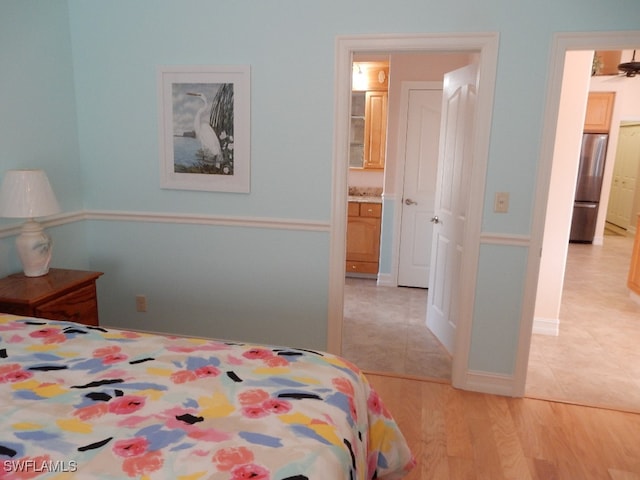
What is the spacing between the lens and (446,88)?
342 centimetres

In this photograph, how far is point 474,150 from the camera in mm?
Result: 2598

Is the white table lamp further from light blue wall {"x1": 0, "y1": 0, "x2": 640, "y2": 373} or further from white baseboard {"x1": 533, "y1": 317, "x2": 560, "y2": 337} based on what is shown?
white baseboard {"x1": 533, "y1": 317, "x2": 560, "y2": 337}

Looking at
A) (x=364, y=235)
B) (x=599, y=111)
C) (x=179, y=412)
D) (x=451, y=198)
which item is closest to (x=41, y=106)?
(x=179, y=412)

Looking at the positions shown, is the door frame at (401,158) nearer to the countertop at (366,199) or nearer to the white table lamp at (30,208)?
the countertop at (366,199)

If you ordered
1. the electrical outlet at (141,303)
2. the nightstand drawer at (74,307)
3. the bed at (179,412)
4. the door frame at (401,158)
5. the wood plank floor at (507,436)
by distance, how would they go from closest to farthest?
the bed at (179,412), the wood plank floor at (507,436), the nightstand drawer at (74,307), the electrical outlet at (141,303), the door frame at (401,158)

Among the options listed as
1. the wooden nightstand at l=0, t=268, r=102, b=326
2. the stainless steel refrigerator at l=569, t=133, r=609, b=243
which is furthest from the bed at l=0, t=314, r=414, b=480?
the stainless steel refrigerator at l=569, t=133, r=609, b=243

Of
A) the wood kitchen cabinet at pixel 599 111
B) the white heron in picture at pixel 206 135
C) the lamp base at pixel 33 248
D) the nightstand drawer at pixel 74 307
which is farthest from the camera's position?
the wood kitchen cabinet at pixel 599 111

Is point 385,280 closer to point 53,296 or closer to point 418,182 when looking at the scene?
point 418,182

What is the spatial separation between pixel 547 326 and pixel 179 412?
3327mm

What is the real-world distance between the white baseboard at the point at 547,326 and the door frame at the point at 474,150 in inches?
51.1

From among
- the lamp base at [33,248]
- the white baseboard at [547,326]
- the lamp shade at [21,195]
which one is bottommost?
the white baseboard at [547,326]

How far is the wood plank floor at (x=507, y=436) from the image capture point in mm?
2146

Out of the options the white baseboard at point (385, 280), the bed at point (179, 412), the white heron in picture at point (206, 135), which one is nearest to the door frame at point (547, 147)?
the bed at point (179, 412)

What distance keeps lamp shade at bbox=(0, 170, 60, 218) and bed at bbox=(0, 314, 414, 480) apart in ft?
2.56
